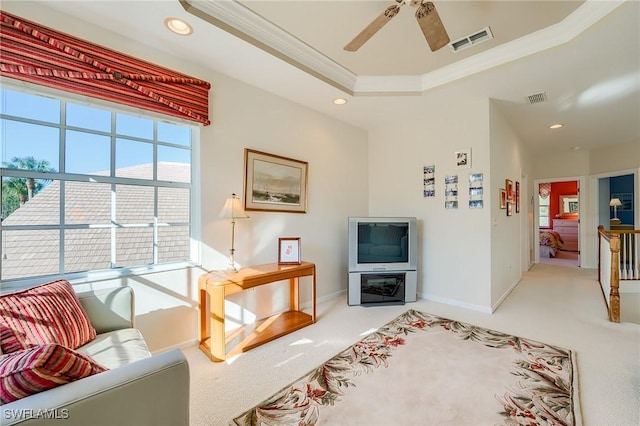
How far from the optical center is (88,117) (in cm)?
204

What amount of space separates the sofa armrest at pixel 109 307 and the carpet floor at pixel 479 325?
0.66 meters

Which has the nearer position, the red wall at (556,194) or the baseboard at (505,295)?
the baseboard at (505,295)

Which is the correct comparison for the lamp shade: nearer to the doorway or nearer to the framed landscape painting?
the framed landscape painting

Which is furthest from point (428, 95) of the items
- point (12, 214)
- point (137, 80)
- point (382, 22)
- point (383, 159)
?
point (12, 214)

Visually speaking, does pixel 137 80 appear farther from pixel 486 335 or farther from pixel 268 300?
pixel 486 335

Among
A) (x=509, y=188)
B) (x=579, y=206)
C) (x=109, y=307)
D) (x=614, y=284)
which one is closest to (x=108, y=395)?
(x=109, y=307)

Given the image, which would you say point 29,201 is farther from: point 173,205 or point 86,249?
point 173,205

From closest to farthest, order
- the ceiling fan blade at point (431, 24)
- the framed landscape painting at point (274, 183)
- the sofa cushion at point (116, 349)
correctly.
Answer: the sofa cushion at point (116, 349) → the ceiling fan blade at point (431, 24) → the framed landscape painting at point (274, 183)

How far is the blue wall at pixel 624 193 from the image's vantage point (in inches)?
231

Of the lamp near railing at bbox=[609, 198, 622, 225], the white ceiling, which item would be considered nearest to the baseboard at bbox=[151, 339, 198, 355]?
the white ceiling

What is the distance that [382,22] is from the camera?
1692 mm

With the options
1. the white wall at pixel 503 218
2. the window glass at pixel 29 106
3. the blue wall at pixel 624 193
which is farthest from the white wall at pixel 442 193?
the blue wall at pixel 624 193

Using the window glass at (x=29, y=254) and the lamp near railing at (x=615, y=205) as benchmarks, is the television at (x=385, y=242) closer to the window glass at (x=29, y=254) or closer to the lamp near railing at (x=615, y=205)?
the window glass at (x=29, y=254)

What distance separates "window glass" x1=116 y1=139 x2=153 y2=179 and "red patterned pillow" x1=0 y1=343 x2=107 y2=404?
5.39ft
